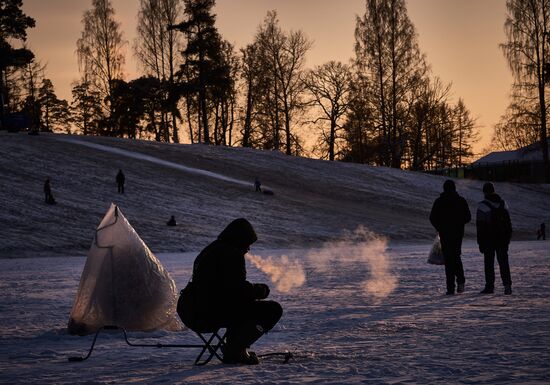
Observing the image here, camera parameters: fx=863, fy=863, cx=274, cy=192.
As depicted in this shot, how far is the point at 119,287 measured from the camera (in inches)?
364

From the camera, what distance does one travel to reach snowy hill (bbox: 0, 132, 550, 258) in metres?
33.1

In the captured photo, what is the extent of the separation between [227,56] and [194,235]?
128 feet

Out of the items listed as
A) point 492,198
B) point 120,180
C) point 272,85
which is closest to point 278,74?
point 272,85

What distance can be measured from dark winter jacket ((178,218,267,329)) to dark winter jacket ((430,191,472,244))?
6567 mm

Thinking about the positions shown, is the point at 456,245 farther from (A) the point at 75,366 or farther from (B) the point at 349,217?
(B) the point at 349,217

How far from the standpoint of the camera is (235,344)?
7367 millimetres

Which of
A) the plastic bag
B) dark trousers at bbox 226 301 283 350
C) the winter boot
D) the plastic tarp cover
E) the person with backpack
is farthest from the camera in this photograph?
the plastic bag

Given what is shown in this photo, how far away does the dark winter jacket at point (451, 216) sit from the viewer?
1304 centimetres

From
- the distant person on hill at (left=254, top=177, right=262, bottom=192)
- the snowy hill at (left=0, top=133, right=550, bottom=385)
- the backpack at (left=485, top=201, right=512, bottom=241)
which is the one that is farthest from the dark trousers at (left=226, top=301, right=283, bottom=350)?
the distant person on hill at (left=254, top=177, right=262, bottom=192)

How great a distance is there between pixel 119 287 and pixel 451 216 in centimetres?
582

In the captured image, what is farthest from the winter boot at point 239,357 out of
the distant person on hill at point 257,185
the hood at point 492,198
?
the distant person on hill at point 257,185

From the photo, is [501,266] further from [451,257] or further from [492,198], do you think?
[492,198]

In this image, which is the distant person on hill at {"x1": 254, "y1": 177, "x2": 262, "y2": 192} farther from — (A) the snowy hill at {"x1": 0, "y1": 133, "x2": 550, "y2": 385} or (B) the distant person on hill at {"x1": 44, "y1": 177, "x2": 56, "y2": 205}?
(B) the distant person on hill at {"x1": 44, "y1": 177, "x2": 56, "y2": 205}

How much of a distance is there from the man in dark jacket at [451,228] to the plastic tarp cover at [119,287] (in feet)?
16.9
